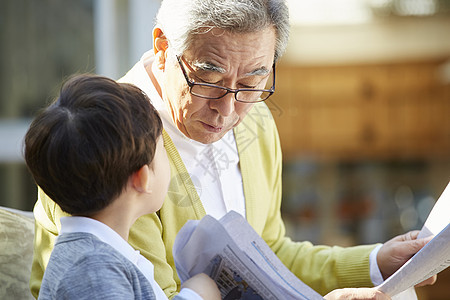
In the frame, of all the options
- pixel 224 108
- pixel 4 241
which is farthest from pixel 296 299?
pixel 4 241

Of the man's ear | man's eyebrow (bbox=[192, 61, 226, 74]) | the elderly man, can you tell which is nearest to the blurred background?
the elderly man

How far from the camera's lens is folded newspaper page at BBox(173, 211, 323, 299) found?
35.6 inches

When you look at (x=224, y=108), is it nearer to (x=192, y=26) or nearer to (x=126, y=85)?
(x=192, y=26)

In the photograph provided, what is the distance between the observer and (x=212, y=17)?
1.11 meters

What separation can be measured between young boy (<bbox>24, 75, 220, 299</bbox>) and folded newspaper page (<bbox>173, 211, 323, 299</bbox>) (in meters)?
0.04

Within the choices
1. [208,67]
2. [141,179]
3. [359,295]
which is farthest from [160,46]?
[359,295]

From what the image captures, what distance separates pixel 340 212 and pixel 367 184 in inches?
14.8

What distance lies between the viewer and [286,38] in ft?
4.16

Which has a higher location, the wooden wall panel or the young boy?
the young boy

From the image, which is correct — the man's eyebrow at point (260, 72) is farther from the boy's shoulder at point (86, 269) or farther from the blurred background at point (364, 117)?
the blurred background at point (364, 117)

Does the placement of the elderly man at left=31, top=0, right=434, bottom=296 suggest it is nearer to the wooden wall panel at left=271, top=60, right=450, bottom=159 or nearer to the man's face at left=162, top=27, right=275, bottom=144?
the man's face at left=162, top=27, right=275, bottom=144

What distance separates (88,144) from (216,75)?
38cm

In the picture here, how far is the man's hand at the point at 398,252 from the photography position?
1.22m

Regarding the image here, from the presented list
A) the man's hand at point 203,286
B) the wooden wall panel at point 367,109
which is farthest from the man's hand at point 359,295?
the wooden wall panel at point 367,109
